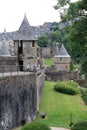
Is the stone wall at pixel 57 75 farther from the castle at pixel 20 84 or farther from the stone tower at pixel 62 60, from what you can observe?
the castle at pixel 20 84

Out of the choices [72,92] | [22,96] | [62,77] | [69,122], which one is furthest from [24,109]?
[62,77]

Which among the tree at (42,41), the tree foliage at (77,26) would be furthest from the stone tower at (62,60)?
the tree at (42,41)

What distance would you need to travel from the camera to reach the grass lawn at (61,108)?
37.4 meters

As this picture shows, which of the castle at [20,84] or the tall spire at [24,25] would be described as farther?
the tall spire at [24,25]

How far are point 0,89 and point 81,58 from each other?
20.4 feet

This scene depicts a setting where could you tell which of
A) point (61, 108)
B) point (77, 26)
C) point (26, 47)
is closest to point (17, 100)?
point (77, 26)

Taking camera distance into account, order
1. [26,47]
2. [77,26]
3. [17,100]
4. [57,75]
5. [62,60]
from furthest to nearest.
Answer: [62,60]
[57,75]
[26,47]
[17,100]
[77,26]

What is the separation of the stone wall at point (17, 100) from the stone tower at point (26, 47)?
307cm

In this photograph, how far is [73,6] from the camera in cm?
3044

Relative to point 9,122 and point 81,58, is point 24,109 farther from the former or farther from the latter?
point 81,58

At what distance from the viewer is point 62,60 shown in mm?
83750

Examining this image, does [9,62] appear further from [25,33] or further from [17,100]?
[17,100]

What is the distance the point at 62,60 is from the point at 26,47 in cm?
4181

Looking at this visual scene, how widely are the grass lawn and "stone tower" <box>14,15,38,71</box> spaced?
4.65 meters
